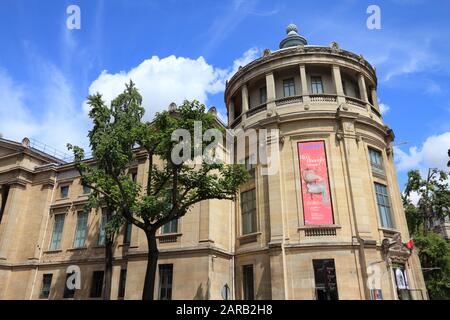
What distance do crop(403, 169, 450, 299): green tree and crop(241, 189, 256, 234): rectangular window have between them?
635 inches

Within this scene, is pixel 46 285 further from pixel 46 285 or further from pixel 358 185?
pixel 358 185

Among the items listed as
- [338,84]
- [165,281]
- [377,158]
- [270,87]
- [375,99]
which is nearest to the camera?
[165,281]

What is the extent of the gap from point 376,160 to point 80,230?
24991 mm

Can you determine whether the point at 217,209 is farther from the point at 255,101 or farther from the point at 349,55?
the point at 349,55

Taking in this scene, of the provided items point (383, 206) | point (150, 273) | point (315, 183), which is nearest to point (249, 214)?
point (315, 183)

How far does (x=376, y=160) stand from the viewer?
2480cm

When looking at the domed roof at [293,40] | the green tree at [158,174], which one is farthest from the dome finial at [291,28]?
the green tree at [158,174]

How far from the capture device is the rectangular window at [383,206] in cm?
2283

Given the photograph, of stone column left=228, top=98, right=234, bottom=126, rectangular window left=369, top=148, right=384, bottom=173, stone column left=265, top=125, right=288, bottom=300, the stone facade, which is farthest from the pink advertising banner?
stone column left=228, top=98, right=234, bottom=126

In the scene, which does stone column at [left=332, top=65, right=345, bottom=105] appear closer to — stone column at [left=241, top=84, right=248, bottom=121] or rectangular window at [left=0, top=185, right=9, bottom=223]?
stone column at [left=241, top=84, right=248, bottom=121]

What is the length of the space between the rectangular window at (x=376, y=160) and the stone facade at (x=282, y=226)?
0.25 m

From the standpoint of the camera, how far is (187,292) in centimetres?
2073

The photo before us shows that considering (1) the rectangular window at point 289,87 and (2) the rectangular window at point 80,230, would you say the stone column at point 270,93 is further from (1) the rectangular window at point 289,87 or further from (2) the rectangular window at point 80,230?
(2) the rectangular window at point 80,230
